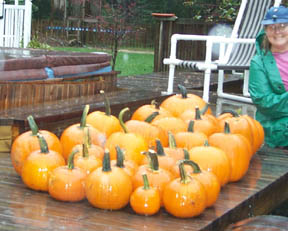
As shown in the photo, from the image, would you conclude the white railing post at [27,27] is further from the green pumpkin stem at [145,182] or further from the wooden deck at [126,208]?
the green pumpkin stem at [145,182]

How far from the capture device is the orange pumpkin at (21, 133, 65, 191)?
2.86 meters

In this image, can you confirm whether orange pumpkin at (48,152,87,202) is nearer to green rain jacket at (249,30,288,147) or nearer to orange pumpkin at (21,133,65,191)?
orange pumpkin at (21,133,65,191)

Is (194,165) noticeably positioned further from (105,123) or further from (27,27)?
(27,27)

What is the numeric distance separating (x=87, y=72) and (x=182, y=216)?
324cm

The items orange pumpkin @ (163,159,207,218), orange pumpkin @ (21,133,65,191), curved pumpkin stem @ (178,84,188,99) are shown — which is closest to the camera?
orange pumpkin @ (163,159,207,218)

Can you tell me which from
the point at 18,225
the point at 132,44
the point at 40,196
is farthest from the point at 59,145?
the point at 132,44

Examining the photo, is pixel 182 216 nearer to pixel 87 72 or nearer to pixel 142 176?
pixel 142 176

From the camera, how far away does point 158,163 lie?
9.29ft

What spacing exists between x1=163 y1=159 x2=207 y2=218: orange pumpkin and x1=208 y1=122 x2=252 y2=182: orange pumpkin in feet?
1.98

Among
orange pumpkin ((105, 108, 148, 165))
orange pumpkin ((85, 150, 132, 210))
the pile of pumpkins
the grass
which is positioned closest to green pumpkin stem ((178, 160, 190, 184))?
the pile of pumpkins

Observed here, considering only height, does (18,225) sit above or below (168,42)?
below

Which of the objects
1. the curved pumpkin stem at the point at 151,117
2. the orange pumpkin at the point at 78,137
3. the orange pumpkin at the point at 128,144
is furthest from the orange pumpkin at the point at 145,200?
the curved pumpkin stem at the point at 151,117

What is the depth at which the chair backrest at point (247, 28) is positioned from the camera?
7.32 meters

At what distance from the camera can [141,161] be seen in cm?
313
